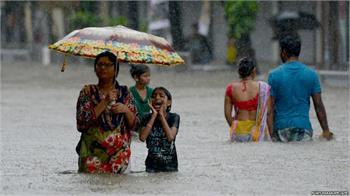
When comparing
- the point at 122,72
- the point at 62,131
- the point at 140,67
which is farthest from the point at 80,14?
the point at 140,67

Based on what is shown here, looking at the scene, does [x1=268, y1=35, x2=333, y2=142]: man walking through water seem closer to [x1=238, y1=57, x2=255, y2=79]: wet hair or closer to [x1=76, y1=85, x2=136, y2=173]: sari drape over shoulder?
[x1=238, y1=57, x2=255, y2=79]: wet hair

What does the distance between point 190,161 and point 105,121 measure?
2473mm

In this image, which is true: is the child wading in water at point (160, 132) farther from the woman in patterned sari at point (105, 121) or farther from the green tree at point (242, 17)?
the green tree at point (242, 17)

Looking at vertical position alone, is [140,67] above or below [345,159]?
above

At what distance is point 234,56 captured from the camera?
122ft

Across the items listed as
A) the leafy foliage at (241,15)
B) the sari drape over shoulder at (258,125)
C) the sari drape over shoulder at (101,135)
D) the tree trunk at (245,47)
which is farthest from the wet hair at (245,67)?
the leafy foliage at (241,15)

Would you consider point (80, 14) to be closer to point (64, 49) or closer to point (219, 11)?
point (219, 11)

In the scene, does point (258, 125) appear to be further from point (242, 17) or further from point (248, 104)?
point (242, 17)

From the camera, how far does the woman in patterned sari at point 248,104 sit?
46.2 ft

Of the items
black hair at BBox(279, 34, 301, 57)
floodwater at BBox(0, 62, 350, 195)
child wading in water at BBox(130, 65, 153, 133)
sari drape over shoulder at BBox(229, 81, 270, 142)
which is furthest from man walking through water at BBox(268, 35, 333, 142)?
child wading in water at BBox(130, 65, 153, 133)

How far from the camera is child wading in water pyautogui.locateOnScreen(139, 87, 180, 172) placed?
1136 centimetres

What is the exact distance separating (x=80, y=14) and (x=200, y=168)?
3060 centimetres

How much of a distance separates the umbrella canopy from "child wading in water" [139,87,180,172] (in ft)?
1.11

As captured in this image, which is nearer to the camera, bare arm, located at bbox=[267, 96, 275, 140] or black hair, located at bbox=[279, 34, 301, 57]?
black hair, located at bbox=[279, 34, 301, 57]
